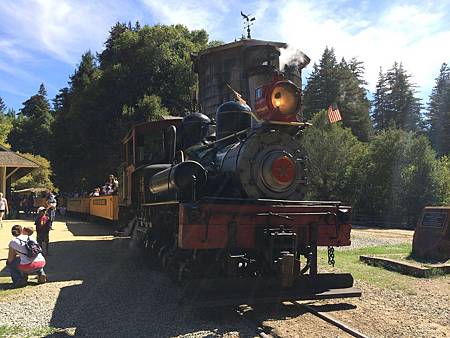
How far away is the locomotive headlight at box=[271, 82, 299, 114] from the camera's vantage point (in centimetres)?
598

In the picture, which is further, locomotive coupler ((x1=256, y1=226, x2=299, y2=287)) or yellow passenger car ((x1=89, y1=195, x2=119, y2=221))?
yellow passenger car ((x1=89, y1=195, x2=119, y2=221))

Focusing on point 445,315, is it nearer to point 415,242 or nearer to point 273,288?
point 273,288

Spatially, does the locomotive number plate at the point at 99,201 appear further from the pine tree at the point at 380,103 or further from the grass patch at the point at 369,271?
the pine tree at the point at 380,103

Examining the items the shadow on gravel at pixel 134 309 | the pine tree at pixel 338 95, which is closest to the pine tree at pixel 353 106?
the pine tree at pixel 338 95

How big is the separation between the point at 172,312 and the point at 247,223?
1494 millimetres

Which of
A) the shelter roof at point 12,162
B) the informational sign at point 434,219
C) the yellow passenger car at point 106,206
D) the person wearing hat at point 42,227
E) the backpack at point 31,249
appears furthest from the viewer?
the shelter roof at point 12,162

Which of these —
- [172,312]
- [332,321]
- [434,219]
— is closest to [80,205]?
[434,219]

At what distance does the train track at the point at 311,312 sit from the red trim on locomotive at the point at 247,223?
0.84 meters

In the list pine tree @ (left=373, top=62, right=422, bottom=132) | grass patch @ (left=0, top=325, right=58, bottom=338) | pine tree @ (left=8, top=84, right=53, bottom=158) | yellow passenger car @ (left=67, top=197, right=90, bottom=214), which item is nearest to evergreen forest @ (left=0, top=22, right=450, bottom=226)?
yellow passenger car @ (left=67, top=197, right=90, bottom=214)

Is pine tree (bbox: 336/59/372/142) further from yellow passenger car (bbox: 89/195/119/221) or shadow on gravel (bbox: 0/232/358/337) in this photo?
shadow on gravel (bbox: 0/232/358/337)

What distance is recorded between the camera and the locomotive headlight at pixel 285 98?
19.6 feet

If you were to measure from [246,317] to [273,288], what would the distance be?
1.68 ft

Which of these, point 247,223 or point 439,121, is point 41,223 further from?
point 439,121

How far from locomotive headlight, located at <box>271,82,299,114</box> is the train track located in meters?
2.59
